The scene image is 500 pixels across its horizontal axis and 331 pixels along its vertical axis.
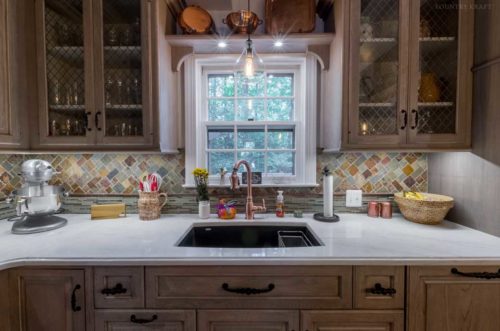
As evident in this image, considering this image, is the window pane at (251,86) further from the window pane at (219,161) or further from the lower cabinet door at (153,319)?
the lower cabinet door at (153,319)

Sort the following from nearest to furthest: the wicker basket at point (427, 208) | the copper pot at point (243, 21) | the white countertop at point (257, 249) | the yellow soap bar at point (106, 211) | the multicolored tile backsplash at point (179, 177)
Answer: the white countertop at point (257, 249) < the wicker basket at point (427, 208) < the copper pot at point (243, 21) < the yellow soap bar at point (106, 211) < the multicolored tile backsplash at point (179, 177)

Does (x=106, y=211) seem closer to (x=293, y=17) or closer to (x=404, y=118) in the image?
(x=293, y=17)

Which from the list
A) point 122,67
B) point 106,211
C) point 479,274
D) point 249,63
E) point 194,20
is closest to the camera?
point 479,274

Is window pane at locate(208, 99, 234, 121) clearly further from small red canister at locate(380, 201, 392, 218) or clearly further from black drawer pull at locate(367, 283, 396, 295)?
black drawer pull at locate(367, 283, 396, 295)

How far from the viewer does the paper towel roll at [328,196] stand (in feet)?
5.49

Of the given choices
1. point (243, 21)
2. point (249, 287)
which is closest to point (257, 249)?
point (249, 287)

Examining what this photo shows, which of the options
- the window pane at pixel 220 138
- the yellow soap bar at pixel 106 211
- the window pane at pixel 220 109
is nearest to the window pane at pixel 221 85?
the window pane at pixel 220 109

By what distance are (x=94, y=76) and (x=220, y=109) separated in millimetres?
833

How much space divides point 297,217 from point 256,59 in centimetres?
118

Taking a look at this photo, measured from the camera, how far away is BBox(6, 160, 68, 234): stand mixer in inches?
57.8

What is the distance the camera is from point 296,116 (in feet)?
6.20

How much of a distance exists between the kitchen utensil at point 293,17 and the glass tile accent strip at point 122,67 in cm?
86

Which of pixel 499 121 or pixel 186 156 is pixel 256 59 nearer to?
pixel 186 156

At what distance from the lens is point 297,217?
1.74 m
